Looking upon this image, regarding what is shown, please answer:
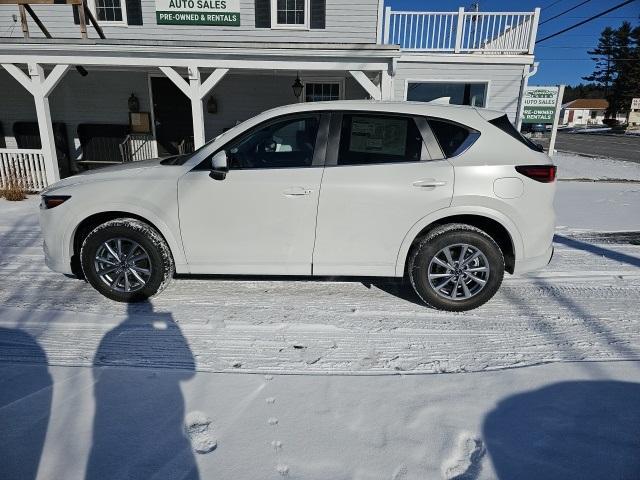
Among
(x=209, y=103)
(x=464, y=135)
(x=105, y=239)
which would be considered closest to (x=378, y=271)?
(x=464, y=135)

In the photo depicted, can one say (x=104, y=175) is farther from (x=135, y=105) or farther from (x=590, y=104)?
(x=590, y=104)

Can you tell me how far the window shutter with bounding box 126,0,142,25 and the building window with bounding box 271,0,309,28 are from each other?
3.35 metres

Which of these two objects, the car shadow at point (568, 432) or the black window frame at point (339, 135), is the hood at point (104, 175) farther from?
the car shadow at point (568, 432)

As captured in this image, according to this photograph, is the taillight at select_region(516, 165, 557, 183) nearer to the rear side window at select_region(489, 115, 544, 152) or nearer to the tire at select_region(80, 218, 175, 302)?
the rear side window at select_region(489, 115, 544, 152)

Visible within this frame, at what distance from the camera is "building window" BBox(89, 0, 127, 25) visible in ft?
33.1

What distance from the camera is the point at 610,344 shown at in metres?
2.96

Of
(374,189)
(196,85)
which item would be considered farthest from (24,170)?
(374,189)

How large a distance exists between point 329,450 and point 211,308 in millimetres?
1797

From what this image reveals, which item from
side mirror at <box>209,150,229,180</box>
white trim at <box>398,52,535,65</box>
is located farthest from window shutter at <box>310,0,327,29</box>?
side mirror at <box>209,150,229,180</box>

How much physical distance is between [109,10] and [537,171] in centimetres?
1127

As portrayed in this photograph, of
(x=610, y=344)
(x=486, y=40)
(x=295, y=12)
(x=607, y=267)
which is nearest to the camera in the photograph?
(x=610, y=344)

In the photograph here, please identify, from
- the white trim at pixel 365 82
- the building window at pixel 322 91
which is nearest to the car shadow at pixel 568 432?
the white trim at pixel 365 82

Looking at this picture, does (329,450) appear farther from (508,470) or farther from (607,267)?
(607,267)

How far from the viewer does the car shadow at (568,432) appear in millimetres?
1905
